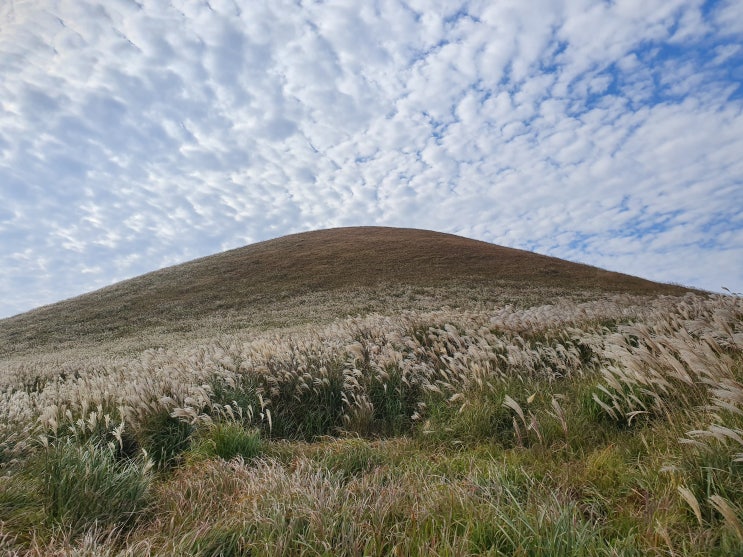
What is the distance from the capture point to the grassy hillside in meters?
2.42

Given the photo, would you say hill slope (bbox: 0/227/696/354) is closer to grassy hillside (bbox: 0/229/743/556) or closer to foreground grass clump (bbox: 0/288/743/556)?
grassy hillside (bbox: 0/229/743/556)

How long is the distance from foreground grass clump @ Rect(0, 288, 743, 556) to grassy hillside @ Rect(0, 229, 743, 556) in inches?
0.8

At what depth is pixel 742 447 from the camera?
2.58 metres

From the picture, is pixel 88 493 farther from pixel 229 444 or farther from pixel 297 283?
pixel 297 283

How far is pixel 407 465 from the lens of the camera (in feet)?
12.0

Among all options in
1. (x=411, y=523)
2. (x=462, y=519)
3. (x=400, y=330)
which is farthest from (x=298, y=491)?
(x=400, y=330)

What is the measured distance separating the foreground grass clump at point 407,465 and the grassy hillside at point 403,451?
0.07ft

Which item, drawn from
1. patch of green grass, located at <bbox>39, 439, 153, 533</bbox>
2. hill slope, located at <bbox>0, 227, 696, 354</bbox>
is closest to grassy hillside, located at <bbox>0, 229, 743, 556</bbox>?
patch of green grass, located at <bbox>39, 439, 153, 533</bbox>

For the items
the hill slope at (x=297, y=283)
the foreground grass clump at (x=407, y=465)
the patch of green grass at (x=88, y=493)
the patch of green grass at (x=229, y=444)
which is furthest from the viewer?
the hill slope at (x=297, y=283)

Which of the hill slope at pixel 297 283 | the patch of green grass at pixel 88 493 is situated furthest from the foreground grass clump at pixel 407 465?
the hill slope at pixel 297 283

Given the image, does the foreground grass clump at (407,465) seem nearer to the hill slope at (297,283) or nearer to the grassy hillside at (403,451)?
the grassy hillside at (403,451)

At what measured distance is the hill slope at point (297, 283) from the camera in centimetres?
3344

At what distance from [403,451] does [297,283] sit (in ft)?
125

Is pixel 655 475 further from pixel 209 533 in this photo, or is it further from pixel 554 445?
pixel 209 533
